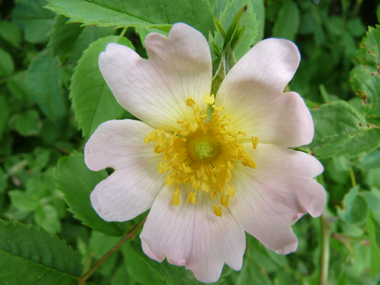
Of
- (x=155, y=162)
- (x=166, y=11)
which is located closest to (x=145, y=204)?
(x=155, y=162)

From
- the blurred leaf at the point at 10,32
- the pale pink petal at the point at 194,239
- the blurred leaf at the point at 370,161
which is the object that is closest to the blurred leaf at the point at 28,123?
the blurred leaf at the point at 10,32

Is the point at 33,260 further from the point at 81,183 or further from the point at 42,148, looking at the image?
the point at 42,148

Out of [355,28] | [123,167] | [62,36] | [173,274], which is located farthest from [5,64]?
[355,28]

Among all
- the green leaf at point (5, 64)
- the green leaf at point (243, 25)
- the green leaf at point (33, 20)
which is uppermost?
the green leaf at point (243, 25)

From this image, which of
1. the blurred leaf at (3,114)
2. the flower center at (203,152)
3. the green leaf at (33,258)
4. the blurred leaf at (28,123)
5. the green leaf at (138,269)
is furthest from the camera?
the blurred leaf at (28,123)

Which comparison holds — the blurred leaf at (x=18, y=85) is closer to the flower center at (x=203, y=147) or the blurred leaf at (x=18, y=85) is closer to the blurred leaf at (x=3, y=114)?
the blurred leaf at (x=3, y=114)

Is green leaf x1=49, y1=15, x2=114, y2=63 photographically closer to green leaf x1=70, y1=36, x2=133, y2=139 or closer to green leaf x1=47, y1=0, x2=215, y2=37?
green leaf x1=70, y1=36, x2=133, y2=139
